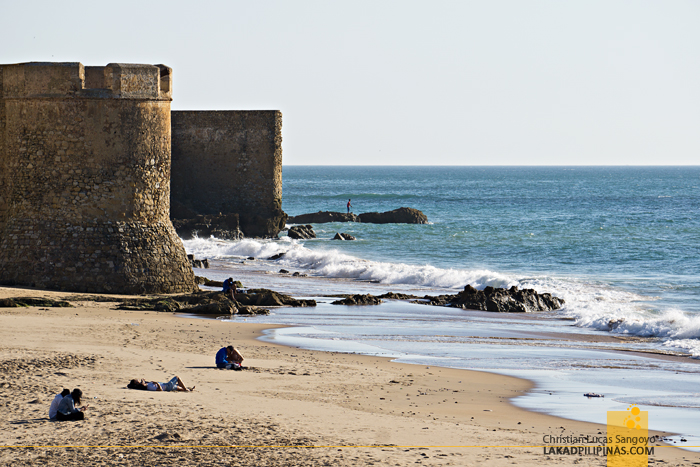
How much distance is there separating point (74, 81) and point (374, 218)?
33685mm

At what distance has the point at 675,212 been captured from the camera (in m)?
57.5

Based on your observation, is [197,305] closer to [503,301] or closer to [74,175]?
[74,175]

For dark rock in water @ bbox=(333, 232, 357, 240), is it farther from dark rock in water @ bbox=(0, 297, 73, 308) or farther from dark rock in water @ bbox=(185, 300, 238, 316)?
dark rock in water @ bbox=(0, 297, 73, 308)

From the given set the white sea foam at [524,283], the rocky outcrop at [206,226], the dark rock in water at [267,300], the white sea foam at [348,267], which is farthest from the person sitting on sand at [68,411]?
the rocky outcrop at [206,226]

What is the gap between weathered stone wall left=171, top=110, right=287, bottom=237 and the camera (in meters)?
30.5

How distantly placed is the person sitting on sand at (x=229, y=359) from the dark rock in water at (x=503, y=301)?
8651 mm

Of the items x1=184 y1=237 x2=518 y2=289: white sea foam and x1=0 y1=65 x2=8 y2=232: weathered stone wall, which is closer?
x1=0 y1=65 x2=8 y2=232: weathered stone wall

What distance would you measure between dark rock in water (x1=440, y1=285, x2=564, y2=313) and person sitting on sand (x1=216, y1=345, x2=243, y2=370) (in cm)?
865

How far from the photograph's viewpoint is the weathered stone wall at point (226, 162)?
30.5m

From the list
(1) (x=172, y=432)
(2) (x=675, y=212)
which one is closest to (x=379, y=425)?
(1) (x=172, y=432)

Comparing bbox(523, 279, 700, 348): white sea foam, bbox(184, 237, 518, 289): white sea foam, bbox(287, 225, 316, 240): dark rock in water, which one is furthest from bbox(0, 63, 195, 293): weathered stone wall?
bbox(287, 225, 316, 240): dark rock in water

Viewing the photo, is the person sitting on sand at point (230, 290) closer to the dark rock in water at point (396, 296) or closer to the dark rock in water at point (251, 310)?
the dark rock in water at point (251, 310)

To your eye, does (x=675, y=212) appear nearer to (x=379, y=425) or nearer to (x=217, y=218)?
(x=217, y=218)

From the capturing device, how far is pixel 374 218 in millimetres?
→ 47969
